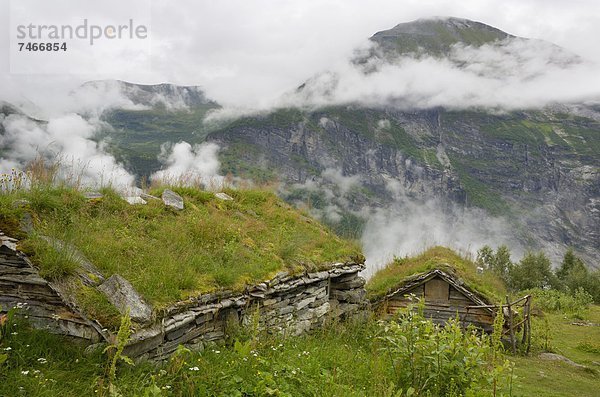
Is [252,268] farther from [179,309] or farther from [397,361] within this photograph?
[397,361]

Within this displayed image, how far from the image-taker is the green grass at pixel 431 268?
19.2 meters

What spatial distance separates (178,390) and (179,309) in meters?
1.36

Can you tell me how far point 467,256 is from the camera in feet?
78.1

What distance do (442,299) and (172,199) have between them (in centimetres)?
1398

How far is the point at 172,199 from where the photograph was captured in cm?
1004

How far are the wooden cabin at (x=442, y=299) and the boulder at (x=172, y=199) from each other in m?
11.7

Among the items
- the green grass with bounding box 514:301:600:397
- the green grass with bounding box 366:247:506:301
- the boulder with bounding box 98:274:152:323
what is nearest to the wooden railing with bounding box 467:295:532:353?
the green grass with bounding box 514:301:600:397

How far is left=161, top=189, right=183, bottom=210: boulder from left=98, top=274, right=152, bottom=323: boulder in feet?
12.9

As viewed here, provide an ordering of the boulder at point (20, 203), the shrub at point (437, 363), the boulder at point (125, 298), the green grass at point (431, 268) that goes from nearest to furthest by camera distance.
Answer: the boulder at point (125, 298), the shrub at point (437, 363), the boulder at point (20, 203), the green grass at point (431, 268)

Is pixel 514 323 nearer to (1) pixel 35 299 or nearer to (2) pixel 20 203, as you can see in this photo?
(1) pixel 35 299

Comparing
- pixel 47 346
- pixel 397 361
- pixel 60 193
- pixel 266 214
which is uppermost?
pixel 60 193

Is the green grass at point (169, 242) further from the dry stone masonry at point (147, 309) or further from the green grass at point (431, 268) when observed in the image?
the green grass at point (431, 268)

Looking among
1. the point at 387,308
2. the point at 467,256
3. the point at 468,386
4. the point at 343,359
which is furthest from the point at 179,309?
the point at 467,256

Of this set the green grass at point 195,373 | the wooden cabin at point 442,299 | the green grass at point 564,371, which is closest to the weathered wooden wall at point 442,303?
the wooden cabin at point 442,299
